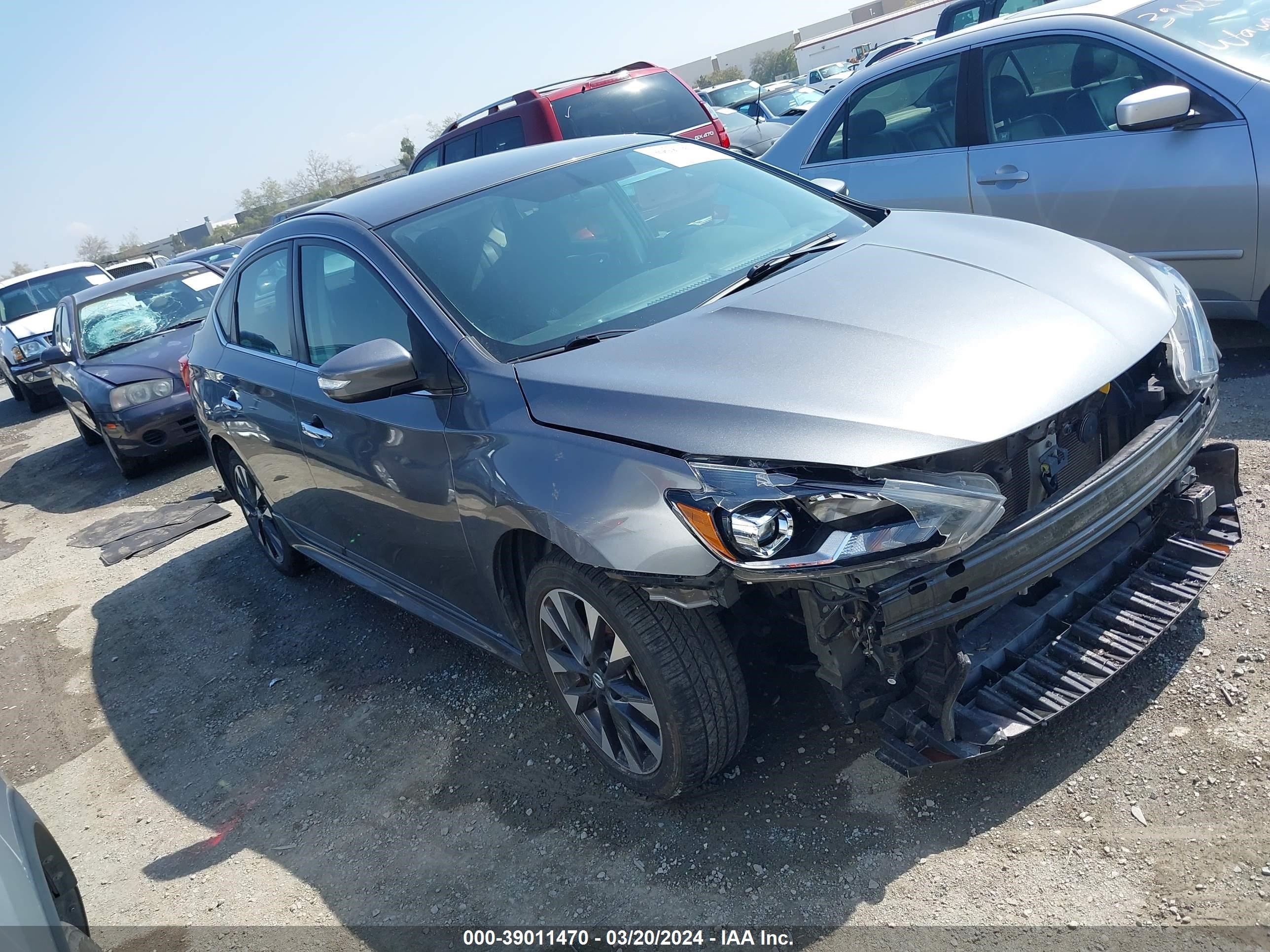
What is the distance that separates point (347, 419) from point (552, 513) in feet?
4.27

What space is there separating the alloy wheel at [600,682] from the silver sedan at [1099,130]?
11.1ft

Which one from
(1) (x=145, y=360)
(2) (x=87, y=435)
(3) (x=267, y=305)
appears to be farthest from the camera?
(2) (x=87, y=435)

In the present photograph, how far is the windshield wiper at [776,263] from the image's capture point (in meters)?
3.16

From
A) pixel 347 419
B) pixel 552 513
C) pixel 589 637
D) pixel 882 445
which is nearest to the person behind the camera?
pixel 882 445

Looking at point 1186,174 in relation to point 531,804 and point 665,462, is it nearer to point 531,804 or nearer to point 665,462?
point 665,462

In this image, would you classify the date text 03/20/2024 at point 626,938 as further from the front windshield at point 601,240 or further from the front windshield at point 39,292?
the front windshield at point 39,292

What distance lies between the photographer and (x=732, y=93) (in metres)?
22.6

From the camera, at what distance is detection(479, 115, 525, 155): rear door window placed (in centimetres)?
938

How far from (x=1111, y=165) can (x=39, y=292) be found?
615 inches

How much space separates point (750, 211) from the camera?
3727 mm

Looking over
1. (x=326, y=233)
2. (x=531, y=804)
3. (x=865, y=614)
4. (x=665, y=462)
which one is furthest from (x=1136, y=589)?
(x=326, y=233)

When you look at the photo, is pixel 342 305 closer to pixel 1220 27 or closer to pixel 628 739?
pixel 628 739

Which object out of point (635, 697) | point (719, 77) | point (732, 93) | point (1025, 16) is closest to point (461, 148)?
point (1025, 16)

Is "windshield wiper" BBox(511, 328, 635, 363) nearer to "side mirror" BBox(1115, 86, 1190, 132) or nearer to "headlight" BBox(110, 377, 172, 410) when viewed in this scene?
"side mirror" BBox(1115, 86, 1190, 132)
